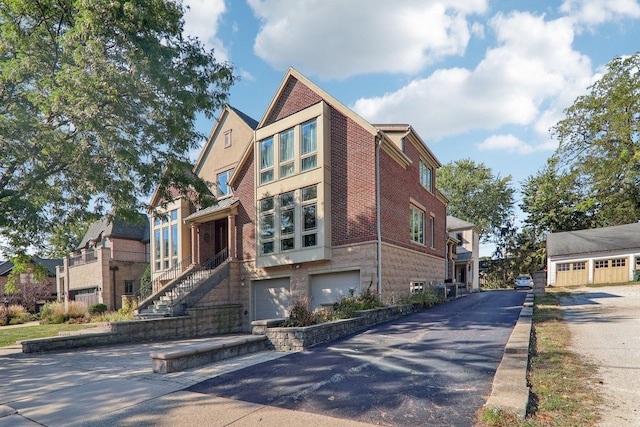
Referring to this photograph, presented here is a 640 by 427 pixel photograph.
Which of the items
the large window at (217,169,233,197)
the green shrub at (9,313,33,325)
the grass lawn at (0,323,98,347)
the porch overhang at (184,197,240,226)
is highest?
the large window at (217,169,233,197)

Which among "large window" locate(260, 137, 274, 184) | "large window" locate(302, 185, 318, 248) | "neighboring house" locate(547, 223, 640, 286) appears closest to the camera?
"large window" locate(302, 185, 318, 248)

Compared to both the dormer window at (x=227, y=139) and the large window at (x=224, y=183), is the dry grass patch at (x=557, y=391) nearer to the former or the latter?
the large window at (x=224, y=183)

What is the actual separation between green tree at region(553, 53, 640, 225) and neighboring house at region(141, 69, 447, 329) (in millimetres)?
9807

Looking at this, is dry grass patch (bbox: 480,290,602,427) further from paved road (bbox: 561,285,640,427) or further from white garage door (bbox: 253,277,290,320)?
white garage door (bbox: 253,277,290,320)

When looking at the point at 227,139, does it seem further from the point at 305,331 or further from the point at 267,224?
the point at 305,331

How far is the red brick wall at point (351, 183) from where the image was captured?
15.1 m

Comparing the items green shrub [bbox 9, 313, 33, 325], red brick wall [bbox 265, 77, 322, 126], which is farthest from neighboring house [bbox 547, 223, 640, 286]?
green shrub [bbox 9, 313, 33, 325]

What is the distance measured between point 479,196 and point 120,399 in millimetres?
55265

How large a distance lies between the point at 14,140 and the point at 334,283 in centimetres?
1151

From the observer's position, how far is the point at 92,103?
31.9ft

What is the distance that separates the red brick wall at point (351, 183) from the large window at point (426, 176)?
22.0 feet

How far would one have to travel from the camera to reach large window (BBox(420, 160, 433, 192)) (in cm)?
2127

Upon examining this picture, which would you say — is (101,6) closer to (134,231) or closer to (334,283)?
(334,283)

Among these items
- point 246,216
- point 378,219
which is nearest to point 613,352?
point 378,219
